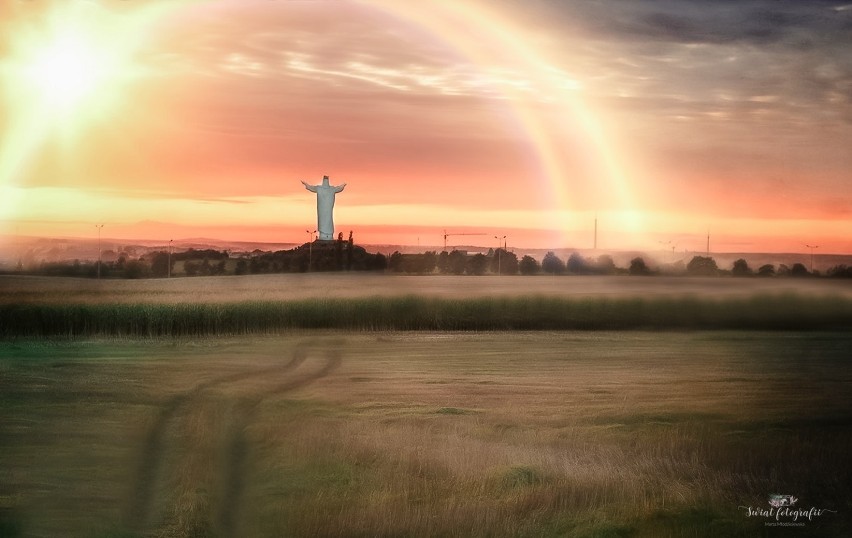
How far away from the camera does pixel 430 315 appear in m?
46.3

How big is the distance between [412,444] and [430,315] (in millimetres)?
27618

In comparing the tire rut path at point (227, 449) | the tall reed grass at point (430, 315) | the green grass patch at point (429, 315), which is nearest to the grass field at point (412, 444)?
the tire rut path at point (227, 449)

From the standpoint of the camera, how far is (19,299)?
41719mm

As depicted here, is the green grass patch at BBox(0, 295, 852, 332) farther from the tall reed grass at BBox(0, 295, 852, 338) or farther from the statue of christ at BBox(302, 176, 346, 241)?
the statue of christ at BBox(302, 176, 346, 241)

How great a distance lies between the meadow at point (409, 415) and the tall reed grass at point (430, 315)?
0.41 feet

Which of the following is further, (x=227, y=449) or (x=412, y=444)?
(x=412, y=444)

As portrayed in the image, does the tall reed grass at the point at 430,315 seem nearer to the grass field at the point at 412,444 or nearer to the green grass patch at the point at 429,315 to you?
the green grass patch at the point at 429,315

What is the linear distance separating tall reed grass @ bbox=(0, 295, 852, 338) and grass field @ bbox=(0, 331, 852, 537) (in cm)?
564

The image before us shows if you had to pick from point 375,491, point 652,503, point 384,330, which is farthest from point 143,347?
point 652,503

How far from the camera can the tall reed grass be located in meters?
→ 40.1

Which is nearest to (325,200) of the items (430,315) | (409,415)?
(430,315)

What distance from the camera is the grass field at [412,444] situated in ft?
45.4

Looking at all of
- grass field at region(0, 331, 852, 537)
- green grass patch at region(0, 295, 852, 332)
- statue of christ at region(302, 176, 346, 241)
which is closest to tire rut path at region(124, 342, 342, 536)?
grass field at region(0, 331, 852, 537)

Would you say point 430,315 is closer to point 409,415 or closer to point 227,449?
point 409,415
